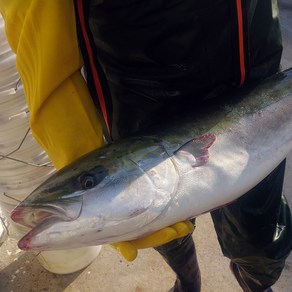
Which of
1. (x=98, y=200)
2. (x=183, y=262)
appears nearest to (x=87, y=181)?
(x=98, y=200)

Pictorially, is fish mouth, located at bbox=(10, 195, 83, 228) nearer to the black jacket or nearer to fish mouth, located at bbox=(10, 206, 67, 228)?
fish mouth, located at bbox=(10, 206, 67, 228)

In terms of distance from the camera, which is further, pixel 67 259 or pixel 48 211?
pixel 67 259

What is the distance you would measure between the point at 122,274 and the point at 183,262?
1.37 ft

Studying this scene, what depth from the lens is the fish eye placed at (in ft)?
3.77

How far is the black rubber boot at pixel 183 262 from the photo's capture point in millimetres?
1892

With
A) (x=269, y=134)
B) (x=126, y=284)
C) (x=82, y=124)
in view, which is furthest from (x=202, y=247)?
(x=82, y=124)

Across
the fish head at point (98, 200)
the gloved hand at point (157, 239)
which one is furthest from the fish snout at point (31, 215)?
the gloved hand at point (157, 239)

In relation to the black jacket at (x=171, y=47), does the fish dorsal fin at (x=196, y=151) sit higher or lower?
lower

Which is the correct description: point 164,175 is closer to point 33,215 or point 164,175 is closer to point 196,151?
point 196,151

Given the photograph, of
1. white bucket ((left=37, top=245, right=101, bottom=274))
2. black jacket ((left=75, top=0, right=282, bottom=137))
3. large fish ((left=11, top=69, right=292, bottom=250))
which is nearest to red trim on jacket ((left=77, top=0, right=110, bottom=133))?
black jacket ((left=75, top=0, right=282, bottom=137))

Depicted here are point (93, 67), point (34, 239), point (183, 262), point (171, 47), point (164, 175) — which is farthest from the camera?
point (183, 262)

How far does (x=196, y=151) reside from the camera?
4.23ft

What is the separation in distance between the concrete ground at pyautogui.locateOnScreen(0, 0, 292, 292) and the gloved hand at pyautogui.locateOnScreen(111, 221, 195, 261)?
0.95 meters

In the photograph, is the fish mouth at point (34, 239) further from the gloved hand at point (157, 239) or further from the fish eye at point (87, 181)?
the gloved hand at point (157, 239)
